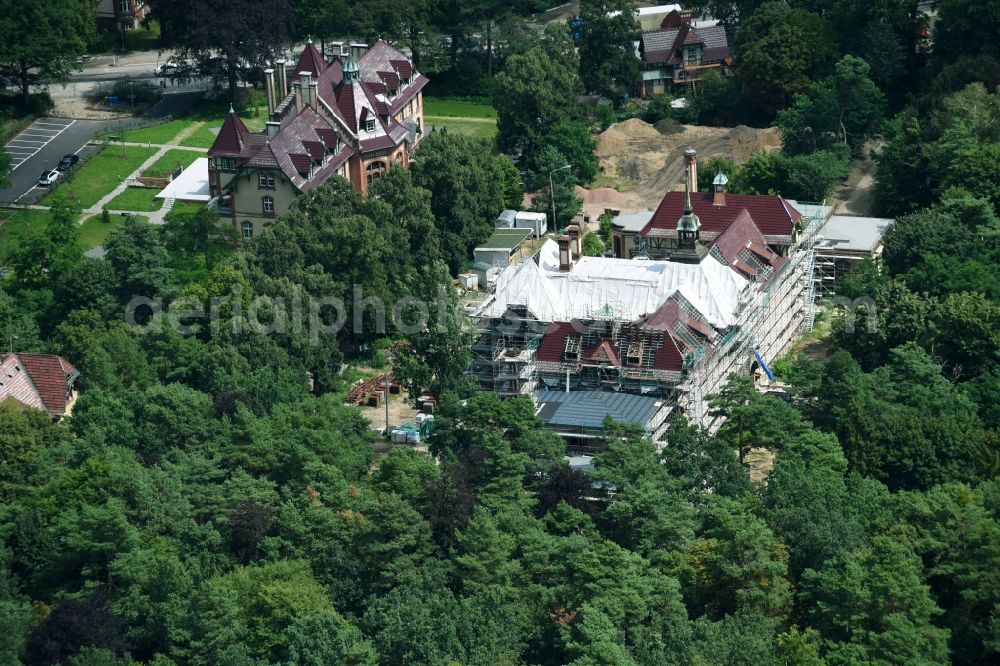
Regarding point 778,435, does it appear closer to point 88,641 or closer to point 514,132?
point 88,641

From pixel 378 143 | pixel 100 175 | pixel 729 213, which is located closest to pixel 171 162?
pixel 100 175

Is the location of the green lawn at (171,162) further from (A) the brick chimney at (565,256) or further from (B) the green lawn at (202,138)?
(A) the brick chimney at (565,256)


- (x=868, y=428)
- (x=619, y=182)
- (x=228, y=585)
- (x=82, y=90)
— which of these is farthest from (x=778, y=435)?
(x=82, y=90)

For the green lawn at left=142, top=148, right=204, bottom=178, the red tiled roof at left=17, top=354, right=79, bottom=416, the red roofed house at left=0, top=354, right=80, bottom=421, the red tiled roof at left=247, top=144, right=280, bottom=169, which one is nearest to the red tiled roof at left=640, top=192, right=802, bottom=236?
the red tiled roof at left=247, top=144, right=280, bottom=169

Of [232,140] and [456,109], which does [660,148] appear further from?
[232,140]

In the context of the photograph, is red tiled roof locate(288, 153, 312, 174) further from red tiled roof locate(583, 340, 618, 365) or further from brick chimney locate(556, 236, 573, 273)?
red tiled roof locate(583, 340, 618, 365)

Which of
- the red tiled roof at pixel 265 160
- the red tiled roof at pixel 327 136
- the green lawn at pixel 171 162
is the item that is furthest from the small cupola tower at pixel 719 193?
the green lawn at pixel 171 162
